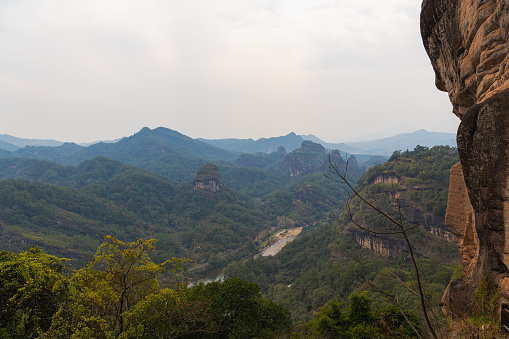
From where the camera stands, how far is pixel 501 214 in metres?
7.89

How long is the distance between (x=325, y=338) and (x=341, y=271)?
2983cm

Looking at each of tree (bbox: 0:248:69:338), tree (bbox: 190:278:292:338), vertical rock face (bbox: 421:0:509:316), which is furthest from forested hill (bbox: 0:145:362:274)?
vertical rock face (bbox: 421:0:509:316)

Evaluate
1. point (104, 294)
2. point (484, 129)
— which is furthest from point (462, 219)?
point (104, 294)

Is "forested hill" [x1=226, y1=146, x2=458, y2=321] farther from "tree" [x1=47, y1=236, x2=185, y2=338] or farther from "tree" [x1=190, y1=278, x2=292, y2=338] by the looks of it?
"tree" [x1=47, y1=236, x2=185, y2=338]

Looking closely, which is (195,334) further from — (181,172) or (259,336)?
(181,172)

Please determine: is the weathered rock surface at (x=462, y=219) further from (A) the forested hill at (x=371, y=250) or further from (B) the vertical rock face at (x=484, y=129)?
(A) the forested hill at (x=371, y=250)

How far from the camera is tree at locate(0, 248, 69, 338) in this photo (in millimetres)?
7461

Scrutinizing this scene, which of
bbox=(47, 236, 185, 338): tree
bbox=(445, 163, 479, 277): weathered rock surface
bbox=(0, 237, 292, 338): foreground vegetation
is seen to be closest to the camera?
bbox=(0, 237, 292, 338): foreground vegetation

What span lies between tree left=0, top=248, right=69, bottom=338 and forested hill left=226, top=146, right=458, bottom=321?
100ft

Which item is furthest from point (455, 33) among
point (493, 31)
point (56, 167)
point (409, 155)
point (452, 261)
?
point (56, 167)

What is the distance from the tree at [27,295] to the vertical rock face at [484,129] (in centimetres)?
1322

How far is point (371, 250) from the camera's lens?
5153 centimetres

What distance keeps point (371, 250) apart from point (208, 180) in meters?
80.0

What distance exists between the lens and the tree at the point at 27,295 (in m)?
7.46
